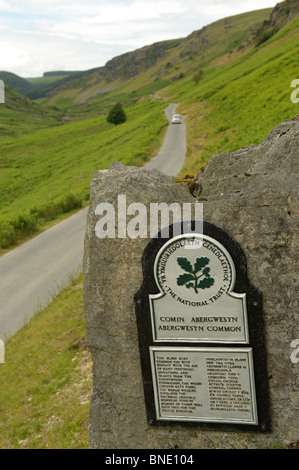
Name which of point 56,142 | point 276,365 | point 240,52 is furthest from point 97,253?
point 240,52

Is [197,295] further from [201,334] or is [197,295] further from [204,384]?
[204,384]

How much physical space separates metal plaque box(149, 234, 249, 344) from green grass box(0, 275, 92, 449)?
225 cm

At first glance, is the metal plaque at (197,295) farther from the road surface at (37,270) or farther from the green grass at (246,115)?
the green grass at (246,115)

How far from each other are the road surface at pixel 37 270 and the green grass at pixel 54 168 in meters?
1.01

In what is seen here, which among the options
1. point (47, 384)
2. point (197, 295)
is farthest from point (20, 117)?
point (197, 295)

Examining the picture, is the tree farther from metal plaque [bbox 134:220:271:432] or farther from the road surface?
metal plaque [bbox 134:220:271:432]

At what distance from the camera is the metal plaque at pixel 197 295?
3932 mm

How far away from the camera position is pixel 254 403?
4027 mm

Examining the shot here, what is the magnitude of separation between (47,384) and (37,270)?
582cm

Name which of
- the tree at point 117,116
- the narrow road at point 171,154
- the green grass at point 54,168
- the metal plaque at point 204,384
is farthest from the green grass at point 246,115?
the tree at point 117,116

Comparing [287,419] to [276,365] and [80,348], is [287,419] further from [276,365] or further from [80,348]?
[80,348]

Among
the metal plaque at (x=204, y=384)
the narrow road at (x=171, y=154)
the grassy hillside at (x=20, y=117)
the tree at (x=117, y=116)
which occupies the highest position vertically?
the grassy hillside at (x=20, y=117)

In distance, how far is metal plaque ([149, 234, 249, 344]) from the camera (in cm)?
393

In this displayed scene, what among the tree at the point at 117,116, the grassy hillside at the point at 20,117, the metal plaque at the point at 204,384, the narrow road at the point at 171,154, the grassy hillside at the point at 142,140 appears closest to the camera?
the metal plaque at the point at 204,384
